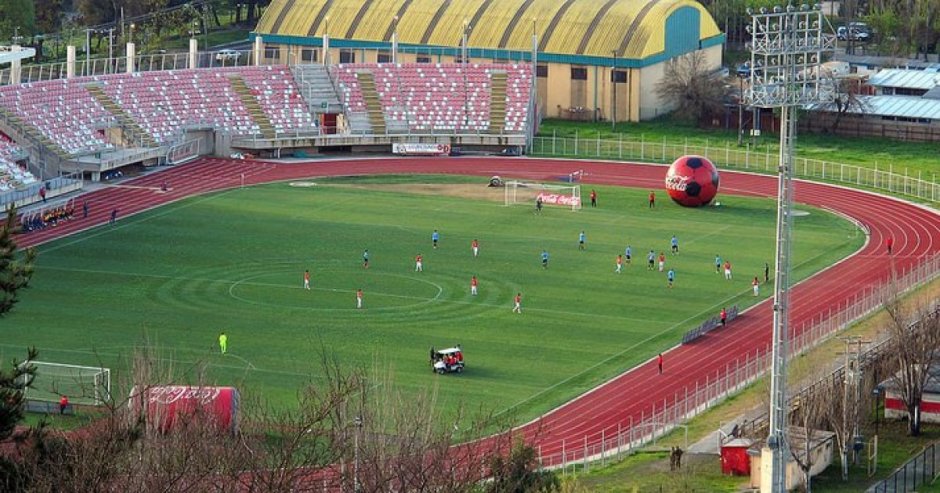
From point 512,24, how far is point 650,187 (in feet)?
86.9

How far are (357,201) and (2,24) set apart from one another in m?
48.0

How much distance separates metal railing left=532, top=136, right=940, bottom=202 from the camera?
11506cm

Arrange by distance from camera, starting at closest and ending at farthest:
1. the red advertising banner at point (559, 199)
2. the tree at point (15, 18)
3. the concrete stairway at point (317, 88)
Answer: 1. the red advertising banner at point (559, 199)
2. the concrete stairway at point (317, 88)
3. the tree at point (15, 18)

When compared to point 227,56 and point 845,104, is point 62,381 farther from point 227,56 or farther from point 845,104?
point 845,104

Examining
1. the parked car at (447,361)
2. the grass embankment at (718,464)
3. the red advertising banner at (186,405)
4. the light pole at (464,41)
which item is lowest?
the grass embankment at (718,464)

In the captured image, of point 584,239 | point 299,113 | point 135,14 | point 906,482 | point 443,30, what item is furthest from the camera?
point 135,14

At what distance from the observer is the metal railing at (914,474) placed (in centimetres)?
6162

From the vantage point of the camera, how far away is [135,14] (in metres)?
160

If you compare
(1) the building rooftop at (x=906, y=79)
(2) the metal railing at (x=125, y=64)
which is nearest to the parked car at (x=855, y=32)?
(1) the building rooftop at (x=906, y=79)

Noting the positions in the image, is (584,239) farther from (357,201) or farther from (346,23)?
(346,23)


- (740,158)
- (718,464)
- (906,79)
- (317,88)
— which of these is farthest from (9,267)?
(906,79)

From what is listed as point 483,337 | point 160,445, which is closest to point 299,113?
point 483,337

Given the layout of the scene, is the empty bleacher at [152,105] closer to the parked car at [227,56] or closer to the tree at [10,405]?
the parked car at [227,56]

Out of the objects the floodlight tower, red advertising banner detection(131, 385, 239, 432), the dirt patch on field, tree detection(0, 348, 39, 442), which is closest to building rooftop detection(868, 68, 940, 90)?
the dirt patch on field
